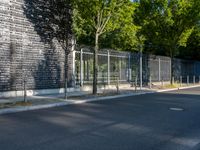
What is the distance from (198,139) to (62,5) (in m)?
15.9

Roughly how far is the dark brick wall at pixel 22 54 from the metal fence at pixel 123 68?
→ 121 inches

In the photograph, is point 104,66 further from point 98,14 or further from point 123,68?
point 98,14

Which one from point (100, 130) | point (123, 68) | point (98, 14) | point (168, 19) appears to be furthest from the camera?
point (168, 19)

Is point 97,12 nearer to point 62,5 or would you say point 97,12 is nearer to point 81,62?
point 62,5

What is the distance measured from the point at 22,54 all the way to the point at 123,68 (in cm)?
1287

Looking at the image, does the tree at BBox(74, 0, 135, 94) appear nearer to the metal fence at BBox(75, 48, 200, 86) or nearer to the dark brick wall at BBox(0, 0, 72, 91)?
the dark brick wall at BBox(0, 0, 72, 91)

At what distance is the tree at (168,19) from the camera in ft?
111

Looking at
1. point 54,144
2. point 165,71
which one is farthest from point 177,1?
point 54,144

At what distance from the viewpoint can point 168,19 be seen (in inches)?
1346

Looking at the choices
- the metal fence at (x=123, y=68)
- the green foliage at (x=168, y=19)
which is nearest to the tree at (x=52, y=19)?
the metal fence at (x=123, y=68)

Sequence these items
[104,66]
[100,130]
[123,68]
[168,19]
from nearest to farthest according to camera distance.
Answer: [100,130] → [104,66] → [123,68] → [168,19]

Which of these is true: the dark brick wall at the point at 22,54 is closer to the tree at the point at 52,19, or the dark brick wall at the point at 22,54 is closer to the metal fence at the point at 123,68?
the tree at the point at 52,19

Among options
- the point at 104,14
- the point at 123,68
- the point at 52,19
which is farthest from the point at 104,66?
the point at 52,19

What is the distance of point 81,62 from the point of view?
26.9 m
